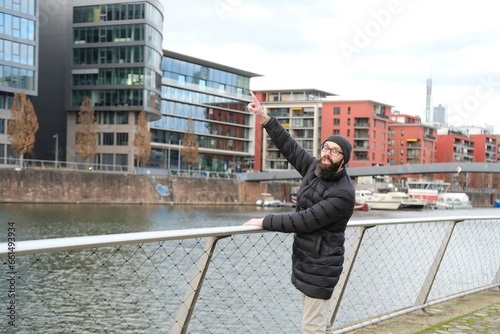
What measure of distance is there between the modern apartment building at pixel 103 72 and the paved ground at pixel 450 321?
2388 inches

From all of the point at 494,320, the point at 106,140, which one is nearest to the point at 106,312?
the point at 494,320

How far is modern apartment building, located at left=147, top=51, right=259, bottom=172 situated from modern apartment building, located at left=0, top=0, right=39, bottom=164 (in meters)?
21.3

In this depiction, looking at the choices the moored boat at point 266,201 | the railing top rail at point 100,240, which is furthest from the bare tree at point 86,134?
the railing top rail at point 100,240

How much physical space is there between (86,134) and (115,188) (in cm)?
856

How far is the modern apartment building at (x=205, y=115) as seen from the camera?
8050 centimetres

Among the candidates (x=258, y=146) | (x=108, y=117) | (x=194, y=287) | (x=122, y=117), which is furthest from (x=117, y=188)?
(x=194, y=287)

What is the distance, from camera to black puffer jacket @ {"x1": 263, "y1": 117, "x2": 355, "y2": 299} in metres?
3.61

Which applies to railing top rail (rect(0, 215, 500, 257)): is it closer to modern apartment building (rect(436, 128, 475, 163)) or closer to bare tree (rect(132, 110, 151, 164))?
bare tree (rect(132, 110, 151, 164))

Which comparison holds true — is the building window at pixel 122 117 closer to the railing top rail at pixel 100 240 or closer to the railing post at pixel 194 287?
the railing post at pixel 194 287

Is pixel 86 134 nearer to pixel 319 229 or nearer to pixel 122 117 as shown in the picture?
pixel 122 117

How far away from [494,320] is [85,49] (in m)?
65.5

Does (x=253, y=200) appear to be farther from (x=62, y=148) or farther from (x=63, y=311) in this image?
(x=63, y=311)

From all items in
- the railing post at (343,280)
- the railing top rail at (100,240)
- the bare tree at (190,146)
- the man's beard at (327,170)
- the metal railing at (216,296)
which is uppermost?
the bare tree at (190,146)

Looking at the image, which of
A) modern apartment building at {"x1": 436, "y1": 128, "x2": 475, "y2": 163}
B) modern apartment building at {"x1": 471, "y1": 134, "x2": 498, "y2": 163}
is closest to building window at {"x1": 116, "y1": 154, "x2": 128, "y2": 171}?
modern apartment building at {"x1": 436, "y1": 128, "x2": 475, "y2": 163}
